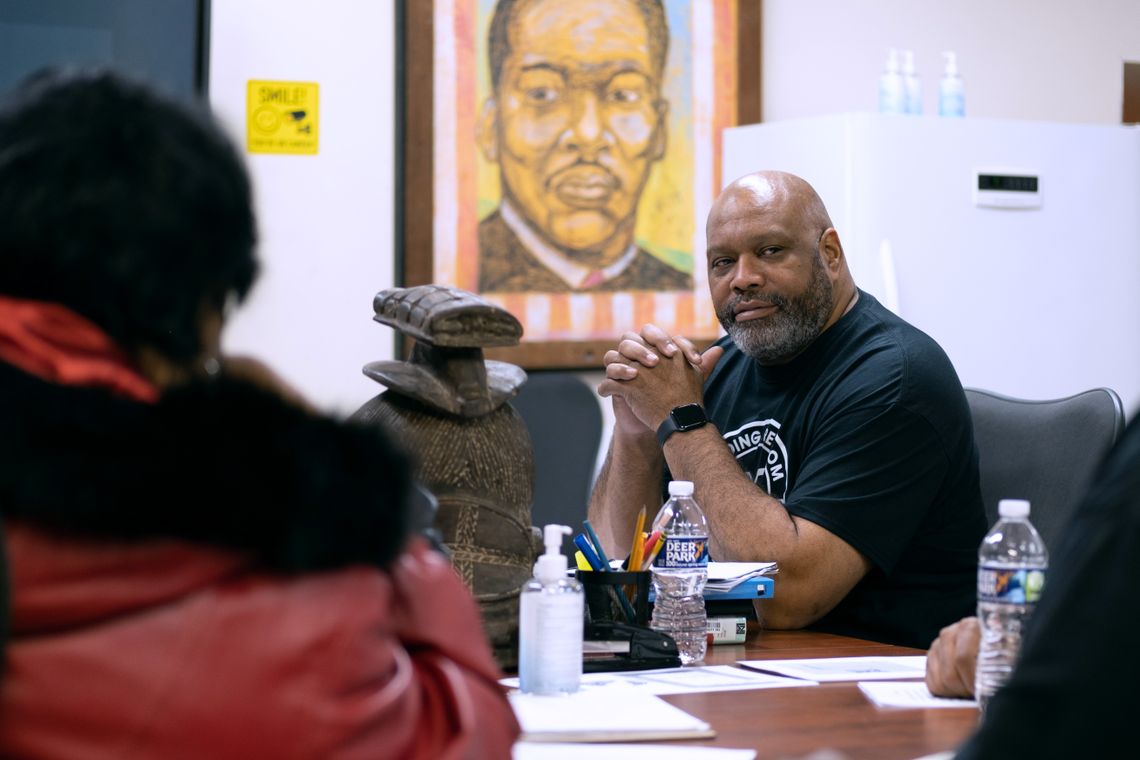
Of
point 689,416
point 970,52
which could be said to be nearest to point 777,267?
point 689,416

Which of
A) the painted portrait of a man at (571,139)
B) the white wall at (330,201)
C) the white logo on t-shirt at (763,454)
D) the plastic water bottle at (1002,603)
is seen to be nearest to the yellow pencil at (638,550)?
the plastic water bottle at (1002,603)

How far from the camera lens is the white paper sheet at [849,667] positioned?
170 cm

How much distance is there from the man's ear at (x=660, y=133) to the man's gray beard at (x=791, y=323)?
150 cm

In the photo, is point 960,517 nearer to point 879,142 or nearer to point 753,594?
point 753,594

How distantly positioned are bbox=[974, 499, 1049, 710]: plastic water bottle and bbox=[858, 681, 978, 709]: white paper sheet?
1.4 inches

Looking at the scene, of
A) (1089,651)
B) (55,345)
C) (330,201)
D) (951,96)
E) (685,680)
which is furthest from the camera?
(951,96)

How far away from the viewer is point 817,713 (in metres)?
1.50

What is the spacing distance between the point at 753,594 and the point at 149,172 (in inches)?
50.6

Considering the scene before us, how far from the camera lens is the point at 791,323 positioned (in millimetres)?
2584

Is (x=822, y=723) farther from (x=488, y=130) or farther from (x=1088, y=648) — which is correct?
(x=488, y=130)

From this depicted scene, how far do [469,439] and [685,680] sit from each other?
0.40m

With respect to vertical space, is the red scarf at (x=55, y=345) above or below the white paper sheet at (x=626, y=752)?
above

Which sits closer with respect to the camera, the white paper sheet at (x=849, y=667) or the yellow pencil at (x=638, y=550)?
the white paper sheet at (x=849, y=667)

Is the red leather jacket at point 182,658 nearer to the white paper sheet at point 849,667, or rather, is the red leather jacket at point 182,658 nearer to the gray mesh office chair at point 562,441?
the white paper sheet at point 849,667
